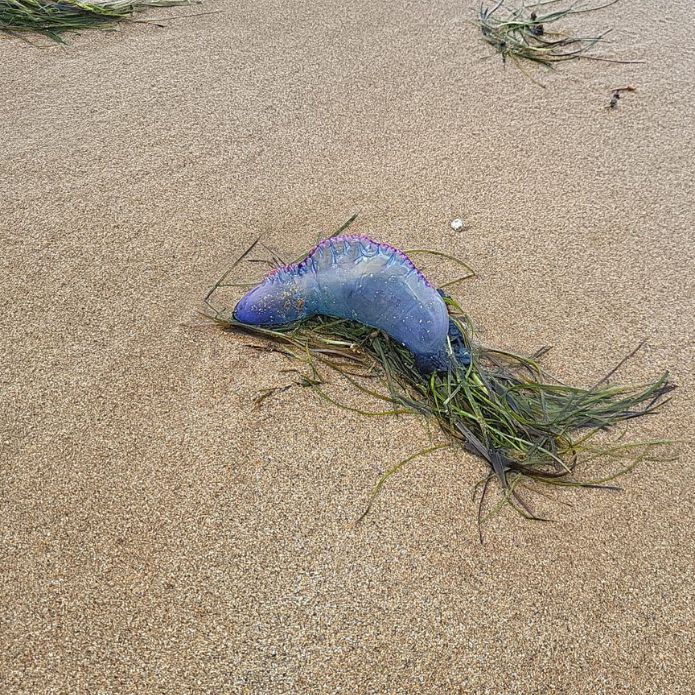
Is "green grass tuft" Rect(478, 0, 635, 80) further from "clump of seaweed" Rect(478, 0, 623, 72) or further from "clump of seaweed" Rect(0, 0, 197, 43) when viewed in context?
"clump of seaweed" Rect(0, 0, 197, 43)

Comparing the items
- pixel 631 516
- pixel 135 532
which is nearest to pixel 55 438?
pixel 135 532

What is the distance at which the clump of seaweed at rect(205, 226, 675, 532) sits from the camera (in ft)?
6.42

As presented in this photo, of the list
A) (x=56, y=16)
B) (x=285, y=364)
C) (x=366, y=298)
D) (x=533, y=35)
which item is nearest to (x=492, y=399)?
(x=366, y=298)

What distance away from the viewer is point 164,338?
2.24 metres

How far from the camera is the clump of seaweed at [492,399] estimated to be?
1.96m

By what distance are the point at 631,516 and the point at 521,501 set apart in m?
0.27

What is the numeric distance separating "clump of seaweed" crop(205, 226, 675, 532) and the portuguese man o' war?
38mm

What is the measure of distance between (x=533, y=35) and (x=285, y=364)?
2362 millimetres

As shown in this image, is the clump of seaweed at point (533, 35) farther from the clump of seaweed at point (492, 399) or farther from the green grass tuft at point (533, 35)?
the clump of seaweed at point (492, 399)

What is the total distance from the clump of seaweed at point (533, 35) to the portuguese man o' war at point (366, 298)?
1.91 m

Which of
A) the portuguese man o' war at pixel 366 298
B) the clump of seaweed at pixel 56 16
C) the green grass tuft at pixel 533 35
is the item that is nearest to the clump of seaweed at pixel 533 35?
the green grass tuft at pixel 533 35

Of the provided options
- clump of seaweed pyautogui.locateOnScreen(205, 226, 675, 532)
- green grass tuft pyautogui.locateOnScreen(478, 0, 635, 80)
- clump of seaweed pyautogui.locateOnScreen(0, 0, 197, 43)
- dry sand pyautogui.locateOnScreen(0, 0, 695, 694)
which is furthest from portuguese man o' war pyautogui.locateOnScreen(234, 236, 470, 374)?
clump of seaweed pyautogui.locateOnScreen(0, 0, 197, 43)

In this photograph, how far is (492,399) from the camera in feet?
6.77

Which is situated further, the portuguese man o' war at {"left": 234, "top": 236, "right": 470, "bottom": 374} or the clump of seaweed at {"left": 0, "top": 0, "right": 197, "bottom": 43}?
the clump of seaweed at {"left": 0, "top": 0, "right": 197, "bottom": 43}
